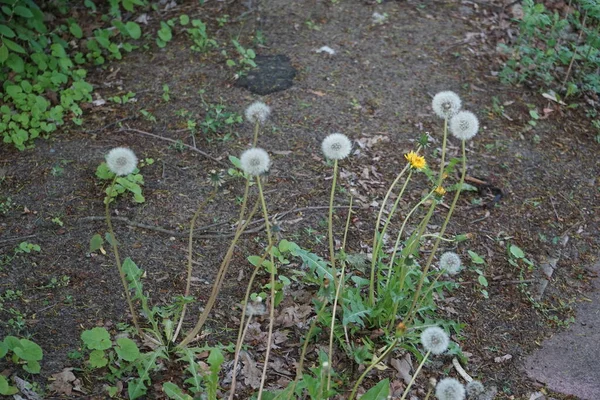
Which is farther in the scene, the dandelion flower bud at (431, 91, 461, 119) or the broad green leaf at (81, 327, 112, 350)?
the dandelion flower bud at (431, 91, 461, 119)

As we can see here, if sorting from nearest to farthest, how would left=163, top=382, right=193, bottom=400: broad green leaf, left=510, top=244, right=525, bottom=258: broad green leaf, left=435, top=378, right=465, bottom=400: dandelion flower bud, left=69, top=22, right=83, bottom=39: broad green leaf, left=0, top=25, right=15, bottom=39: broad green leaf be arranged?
left=435, top=378, right=465, bottom=400: dandelion flower bud, left=163, top=382, right=193, bottom=400: broad green leaf, left=510, top=244, right=525, bottom=258: broad green leaf, left=0, top=25, right=15, bottom=39: broad green leaf, left=69, top=22, right=83, bottom=39: broad green leaf

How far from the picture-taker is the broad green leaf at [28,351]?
2.70 m

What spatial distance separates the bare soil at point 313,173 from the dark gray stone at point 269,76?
77 millimetres

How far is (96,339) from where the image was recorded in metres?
2.84

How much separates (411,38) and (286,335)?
3.51 metres

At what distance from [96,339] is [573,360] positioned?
7.96 feet

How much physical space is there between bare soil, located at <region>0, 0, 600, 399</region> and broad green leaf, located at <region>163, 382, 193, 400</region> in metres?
0.19

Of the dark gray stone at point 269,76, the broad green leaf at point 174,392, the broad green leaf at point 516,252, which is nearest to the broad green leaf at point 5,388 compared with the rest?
the broad green leaf at point 174,392

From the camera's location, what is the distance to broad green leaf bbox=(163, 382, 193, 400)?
270cm

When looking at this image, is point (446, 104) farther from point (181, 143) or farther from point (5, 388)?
point (5, 388)

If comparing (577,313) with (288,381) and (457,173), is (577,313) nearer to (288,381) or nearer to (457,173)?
(457,173)

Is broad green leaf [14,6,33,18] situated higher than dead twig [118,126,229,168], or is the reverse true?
broad green leaf [14,6,33,18]

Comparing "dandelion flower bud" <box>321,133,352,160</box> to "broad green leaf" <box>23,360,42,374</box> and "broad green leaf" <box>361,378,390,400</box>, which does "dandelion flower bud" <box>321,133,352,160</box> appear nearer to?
"broad green leaf" <box>361,378,390,400</box>

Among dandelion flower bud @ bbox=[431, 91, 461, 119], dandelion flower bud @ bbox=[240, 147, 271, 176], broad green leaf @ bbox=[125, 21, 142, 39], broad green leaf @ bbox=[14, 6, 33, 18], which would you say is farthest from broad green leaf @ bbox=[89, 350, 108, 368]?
broad green leaf @ bbox=[125, 21, 142, 39]
